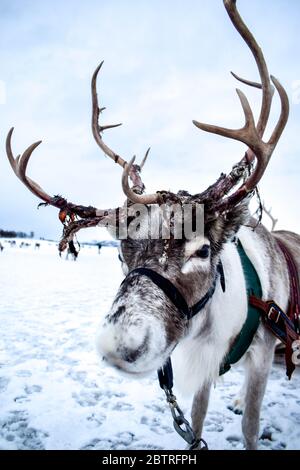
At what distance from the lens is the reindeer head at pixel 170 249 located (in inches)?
55.6

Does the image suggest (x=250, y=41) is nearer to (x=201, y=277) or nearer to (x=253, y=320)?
(x=201, y=277)

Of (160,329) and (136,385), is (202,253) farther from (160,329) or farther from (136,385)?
(136,385)

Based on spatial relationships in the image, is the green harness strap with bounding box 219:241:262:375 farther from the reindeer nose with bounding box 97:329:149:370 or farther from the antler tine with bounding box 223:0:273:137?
the antler tine with bounding box 223:0:273:137

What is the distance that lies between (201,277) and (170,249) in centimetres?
30

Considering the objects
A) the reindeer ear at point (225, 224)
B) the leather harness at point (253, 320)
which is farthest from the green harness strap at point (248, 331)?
the reindeer ear at point (225, 224)

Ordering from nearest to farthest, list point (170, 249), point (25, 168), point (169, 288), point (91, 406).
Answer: point (169, 288), point (170, 249), point (25, 168), point (91, 406)

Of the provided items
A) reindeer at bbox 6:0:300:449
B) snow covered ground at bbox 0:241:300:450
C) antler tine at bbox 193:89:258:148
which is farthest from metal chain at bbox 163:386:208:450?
antler tine at bbox 193:89:258:148

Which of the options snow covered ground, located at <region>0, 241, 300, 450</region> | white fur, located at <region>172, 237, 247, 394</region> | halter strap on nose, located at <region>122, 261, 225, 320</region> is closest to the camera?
halter strap on nose, located at <region>122, 261, 225, 320</region>

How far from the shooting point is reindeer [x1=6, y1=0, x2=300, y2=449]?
57.6 inches

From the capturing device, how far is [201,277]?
1840 millimetres

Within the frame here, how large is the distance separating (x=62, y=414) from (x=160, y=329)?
2.28 m

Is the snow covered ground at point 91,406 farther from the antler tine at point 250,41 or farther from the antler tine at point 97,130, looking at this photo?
the antler tine at point 250,41

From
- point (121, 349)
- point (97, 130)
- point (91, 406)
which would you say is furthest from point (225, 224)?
point (91, 406)

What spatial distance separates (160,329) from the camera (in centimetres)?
149
